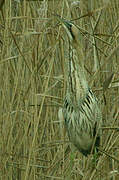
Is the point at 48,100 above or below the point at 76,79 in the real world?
below

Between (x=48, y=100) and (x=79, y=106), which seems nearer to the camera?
(x=79, y=106)

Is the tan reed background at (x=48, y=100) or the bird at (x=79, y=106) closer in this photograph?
the bird at (x=79, y=106)

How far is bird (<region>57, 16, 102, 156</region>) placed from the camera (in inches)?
54.1

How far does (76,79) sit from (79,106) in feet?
0.39

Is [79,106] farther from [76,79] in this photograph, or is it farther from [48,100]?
[48,100]

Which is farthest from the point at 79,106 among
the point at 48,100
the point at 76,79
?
the point at 48,100

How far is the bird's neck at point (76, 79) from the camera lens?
53.9 inches

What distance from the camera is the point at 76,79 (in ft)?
4.58

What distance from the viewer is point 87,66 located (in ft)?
5.69

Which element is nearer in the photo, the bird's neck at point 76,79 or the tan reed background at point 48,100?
the bird's neck at point 76,79

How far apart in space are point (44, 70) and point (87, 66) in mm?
179

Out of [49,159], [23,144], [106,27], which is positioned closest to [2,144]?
[23,144]

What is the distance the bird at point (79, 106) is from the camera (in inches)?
54.1

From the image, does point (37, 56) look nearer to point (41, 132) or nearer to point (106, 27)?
point (41, 132)
